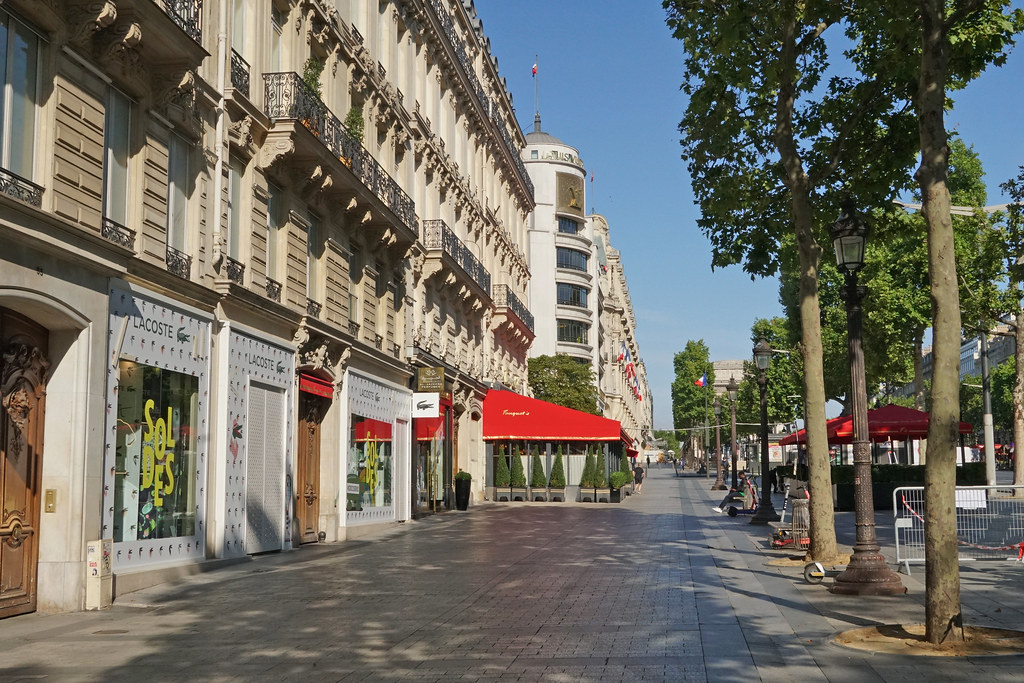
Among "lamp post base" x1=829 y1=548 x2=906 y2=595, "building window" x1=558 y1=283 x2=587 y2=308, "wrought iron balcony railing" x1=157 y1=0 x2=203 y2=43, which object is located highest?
"building window" x1=558 y1=283 x2=587 y2=308

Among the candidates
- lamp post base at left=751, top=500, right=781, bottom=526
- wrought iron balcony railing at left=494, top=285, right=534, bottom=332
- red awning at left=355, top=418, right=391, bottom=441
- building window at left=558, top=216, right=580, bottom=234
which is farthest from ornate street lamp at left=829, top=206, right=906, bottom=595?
building window at left=558, top=216, right=580, bottom=234

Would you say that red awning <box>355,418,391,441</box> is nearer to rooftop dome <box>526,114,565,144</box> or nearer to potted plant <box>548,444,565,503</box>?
potted plant <box>548,444,565,503</box>

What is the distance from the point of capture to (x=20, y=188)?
11.5 metres

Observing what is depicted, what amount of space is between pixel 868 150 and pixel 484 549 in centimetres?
1006

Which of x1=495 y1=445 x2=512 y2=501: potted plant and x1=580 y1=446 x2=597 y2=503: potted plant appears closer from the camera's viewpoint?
x1=580 y1=446 x2=597 y2=503: potted plant

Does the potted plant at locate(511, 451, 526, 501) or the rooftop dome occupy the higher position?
the rooftop dome

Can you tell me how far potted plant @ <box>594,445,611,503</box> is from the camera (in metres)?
40.0

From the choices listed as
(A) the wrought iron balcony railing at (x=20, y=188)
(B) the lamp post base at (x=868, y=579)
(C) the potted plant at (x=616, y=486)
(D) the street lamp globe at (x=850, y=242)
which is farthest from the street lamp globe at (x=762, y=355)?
(A) the wrought iron balcony railing at (x=20, y=188)

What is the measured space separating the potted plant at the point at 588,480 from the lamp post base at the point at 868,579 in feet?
89.3

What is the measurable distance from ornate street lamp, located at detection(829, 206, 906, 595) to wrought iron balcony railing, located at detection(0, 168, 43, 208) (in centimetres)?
973

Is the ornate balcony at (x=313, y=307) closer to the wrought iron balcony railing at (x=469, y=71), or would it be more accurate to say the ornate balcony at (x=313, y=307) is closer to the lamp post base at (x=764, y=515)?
the lamp post base at (x=764, y=515)

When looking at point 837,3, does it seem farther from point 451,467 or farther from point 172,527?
point 451,467

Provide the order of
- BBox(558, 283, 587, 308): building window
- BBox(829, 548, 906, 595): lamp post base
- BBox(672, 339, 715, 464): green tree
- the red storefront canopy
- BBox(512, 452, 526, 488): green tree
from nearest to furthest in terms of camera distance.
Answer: BBox(829, 548, 906, 595): lamp post base < the red storefront canopy < BBox(512, 452, 526, 488): green tree < BBox(558, 283, 587, 308): building window < BBox(672, 339, 715, 464): green tree

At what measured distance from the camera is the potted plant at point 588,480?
40125mm
